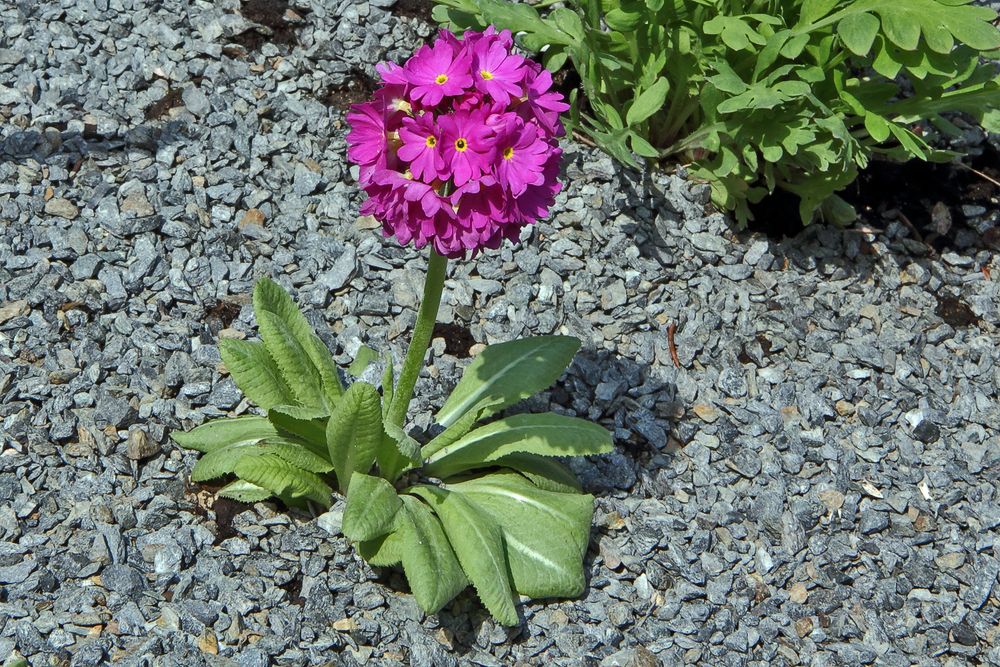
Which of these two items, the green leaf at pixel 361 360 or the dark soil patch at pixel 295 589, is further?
the green leaf at pixel 361 360

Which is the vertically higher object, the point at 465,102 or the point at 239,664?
the point at 465,102

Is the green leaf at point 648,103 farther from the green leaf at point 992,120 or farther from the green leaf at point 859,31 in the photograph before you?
the green leaf at point 992,120

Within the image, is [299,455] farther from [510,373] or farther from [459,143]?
[459,143]

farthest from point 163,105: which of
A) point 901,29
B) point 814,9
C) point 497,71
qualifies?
point 901,29

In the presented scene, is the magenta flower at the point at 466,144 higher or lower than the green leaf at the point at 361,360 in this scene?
higher

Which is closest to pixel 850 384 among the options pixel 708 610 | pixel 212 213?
pixel 708 610

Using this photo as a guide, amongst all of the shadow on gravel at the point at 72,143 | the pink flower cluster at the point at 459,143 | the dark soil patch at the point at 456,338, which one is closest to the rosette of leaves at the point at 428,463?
the dark soil patch at the point at 456,338

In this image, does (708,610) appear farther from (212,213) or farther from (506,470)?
(212,213)
